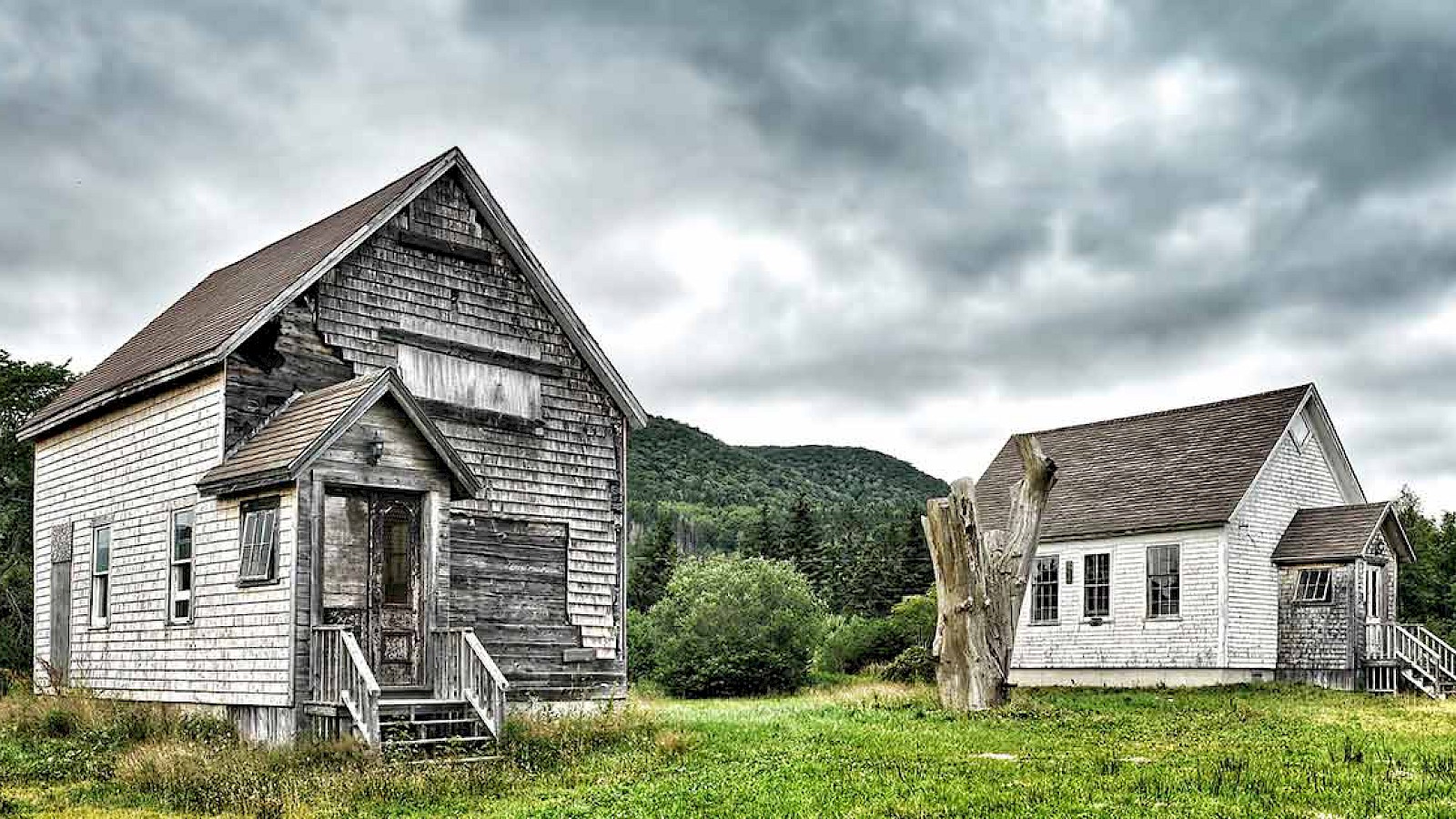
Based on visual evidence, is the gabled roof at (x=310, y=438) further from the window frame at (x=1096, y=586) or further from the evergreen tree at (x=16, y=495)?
the window frame at (x=1096, y=586)

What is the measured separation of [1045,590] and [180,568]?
76.1 ft

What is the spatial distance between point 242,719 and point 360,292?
6652 mm

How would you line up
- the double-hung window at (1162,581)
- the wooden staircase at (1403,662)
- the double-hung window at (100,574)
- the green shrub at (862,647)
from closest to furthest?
the double-hung window at (100,574) → the wooden staircase at (1403,662) → the double-hung window at (1162,581) → the green shrub at (862,647)

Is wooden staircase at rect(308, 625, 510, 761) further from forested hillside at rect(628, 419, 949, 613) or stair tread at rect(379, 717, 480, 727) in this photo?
forested hillside at rect(628, 419, 949, 613)

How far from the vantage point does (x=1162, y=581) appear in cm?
3600

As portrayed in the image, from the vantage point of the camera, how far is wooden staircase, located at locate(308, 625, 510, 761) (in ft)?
60.2

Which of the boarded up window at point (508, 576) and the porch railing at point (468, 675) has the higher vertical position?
the boarded up window at point (508, 576)

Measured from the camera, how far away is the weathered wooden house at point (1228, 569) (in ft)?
114

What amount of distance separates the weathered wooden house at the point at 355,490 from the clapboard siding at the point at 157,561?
50 mm

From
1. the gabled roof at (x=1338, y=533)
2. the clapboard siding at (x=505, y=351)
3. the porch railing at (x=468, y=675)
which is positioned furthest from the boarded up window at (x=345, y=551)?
the gabled roof at (x=1338, y=533)

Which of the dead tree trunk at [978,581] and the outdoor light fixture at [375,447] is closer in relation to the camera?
the outdoor light fixture at [375,447]

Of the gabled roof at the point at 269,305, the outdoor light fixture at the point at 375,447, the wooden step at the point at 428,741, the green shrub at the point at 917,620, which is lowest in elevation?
the green shrub at the point at 917,620

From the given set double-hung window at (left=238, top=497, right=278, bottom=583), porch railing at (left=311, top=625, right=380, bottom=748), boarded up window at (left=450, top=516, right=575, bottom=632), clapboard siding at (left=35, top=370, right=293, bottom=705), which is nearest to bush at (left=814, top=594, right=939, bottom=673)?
boarded up window at (left=450, top=516, right=575, bottom=632)

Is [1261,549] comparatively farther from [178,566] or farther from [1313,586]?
[178,566]
